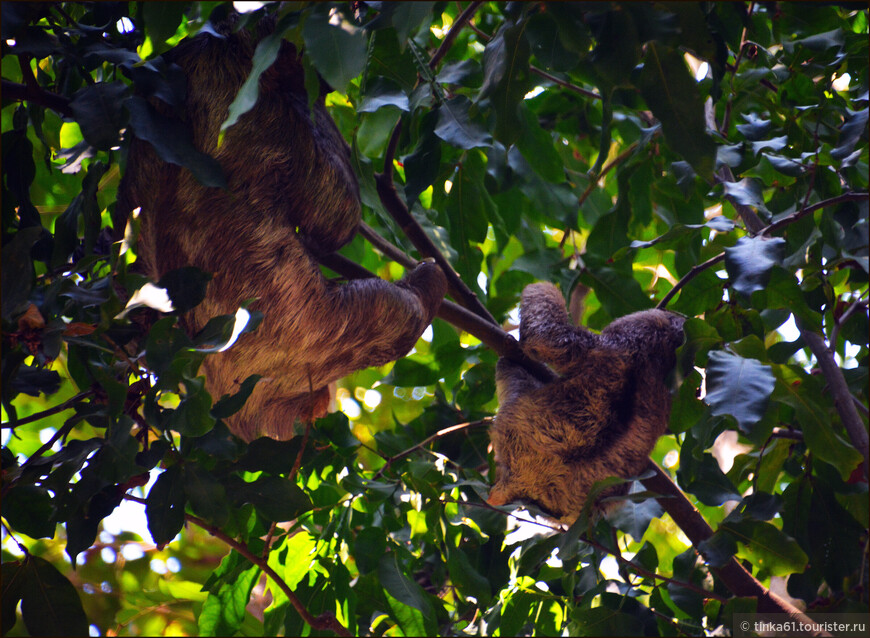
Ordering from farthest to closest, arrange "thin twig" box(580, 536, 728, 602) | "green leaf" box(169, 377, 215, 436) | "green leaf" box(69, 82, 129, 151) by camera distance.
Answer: "thin twig" box(580, 536, 728, 602) < "green leaf" box(69, 82, 129, 151) < "green leaf" box(169, 377, 215, 436)

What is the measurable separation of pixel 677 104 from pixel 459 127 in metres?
0.78

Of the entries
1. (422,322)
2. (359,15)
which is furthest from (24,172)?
(422,322)

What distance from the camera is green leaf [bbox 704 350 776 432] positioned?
1.88 meters

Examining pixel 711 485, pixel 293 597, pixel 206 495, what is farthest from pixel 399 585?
pixel 711 485

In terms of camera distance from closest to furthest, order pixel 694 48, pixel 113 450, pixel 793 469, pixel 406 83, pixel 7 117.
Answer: pixel 694 48
pixel 113 450
pixel 406 83
pixel 793 469
pixel 7 117

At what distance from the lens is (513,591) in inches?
114

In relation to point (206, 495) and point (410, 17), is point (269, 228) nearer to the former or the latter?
point (206, 495)

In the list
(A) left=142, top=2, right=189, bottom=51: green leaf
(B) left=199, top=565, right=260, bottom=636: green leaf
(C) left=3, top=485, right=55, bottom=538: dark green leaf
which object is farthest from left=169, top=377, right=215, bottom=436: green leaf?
(B) left=199, top=565, right=260, bottom=636: green leaf

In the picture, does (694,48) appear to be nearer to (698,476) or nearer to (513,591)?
(698,476)

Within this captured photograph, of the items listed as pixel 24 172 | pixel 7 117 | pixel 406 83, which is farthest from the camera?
pixel 7 117

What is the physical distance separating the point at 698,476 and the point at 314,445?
1551 millimetres

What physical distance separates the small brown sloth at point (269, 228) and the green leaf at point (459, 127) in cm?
46

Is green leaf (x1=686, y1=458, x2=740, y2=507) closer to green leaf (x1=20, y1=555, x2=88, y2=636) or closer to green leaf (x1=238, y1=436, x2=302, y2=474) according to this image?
green leaf (x1=238, y1=436, x2=302, y2=474)

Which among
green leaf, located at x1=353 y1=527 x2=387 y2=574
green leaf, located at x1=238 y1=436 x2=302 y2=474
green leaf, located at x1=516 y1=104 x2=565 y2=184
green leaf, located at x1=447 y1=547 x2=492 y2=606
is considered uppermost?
green leaf, located at x1=516 y1=104 x2=565 y2=184
